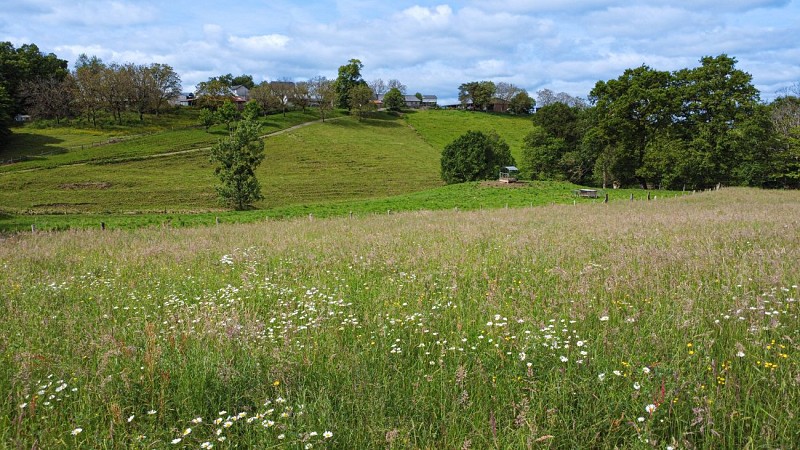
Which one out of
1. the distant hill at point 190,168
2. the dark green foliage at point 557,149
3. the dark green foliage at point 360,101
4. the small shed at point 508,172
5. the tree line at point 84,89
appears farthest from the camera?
the dark green foliage at point 360,101

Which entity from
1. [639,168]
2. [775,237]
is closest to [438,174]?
[639,168]

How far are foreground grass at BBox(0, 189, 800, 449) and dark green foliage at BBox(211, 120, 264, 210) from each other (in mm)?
40230

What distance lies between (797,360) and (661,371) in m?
1.29

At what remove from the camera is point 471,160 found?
67.4 metres

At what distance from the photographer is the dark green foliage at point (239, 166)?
47.6 meters

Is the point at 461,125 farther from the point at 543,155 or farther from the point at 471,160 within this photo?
the point at 471,160

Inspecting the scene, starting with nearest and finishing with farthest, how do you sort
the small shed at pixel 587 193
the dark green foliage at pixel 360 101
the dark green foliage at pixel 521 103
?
the small shed at pixel 587 193
the dark green foliage at pixel 360 101
the dark green foliage at pixel 521 103

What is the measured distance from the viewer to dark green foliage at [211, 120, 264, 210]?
47562 mm

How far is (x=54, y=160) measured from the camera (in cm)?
6625

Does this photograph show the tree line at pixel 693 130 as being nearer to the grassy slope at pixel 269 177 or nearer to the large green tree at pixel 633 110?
the large green tree at pixel 633 110

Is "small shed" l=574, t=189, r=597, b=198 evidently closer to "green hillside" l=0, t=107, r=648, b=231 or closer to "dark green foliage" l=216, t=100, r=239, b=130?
"green hillside" l=0, t=107, r=648, b=231

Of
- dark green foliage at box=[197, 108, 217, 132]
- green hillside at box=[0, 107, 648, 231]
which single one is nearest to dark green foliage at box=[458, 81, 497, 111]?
green hillside at box=[0, 107, 648, 231]

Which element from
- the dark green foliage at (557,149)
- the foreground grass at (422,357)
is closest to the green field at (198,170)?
the dark green foliage at (557,149)

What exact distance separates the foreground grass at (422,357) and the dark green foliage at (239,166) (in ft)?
132
